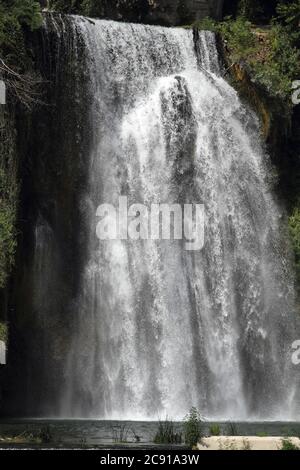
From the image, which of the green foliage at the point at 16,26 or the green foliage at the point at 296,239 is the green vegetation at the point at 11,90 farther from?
the green foliage at the point at 296,239

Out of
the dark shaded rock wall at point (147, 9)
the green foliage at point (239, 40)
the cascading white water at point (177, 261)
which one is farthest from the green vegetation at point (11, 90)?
the green foliage at point (239, 40)

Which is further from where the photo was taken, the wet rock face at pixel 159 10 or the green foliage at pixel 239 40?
the wet rock face at pixel 159 10

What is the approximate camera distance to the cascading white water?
28.9 meters

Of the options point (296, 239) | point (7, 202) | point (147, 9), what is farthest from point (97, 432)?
point (147, 9)

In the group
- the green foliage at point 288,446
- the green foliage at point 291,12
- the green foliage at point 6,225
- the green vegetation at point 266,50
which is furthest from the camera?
the green foliage at point 291,12

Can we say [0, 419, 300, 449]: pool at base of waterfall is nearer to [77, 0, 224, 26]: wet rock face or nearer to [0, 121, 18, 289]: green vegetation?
[0, 121, 18, 289]: green vegetation

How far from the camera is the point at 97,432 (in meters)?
21.8

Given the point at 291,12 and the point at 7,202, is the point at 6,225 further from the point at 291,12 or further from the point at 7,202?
the point at 291,12

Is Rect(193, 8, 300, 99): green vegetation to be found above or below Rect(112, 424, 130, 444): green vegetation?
above

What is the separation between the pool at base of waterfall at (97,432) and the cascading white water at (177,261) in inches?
119

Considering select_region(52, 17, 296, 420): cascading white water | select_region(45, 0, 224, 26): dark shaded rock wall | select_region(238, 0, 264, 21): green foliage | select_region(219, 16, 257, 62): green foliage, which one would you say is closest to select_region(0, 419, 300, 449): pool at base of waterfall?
select_region(52, 17, 296, 420): cascading white water

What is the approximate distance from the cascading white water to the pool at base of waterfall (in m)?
3.03

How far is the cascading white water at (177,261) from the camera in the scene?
28859 mm

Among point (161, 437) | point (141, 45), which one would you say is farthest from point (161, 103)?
point (161, 437)
